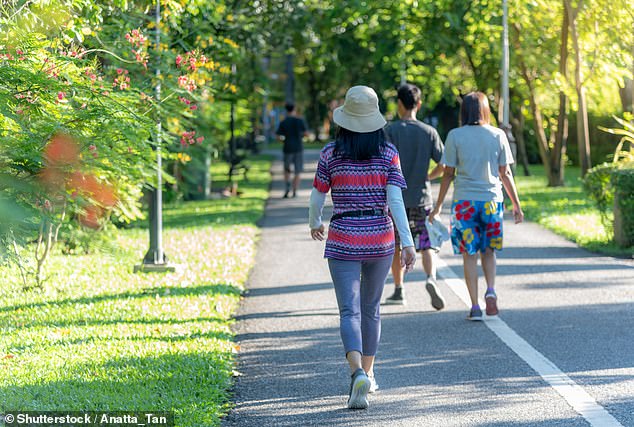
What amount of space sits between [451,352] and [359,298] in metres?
1.60

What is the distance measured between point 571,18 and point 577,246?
9.06 metres

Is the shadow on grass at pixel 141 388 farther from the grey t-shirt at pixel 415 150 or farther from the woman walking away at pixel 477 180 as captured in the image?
the grey t-shirt at pixel 415 150

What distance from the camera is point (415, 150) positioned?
958cm

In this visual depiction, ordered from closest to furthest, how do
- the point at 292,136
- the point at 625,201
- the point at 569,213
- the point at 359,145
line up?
the point at 359,145, the point at 625,201, the point at 569,213, the point at 292,136

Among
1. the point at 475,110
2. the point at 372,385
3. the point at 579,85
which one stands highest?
the point at 475,110

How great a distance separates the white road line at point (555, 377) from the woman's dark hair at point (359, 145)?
1.84 meters

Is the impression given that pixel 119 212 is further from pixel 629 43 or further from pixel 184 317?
pixel 629 43

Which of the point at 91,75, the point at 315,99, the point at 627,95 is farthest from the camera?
the point at 315,99

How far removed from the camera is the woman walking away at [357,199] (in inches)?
254

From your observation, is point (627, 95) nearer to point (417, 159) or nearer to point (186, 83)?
point (417, 159)

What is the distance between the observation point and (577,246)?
48.0 feet

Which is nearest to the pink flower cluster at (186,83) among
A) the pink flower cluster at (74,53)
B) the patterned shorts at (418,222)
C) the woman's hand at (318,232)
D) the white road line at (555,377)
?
the pink flower cluster at (74,53)

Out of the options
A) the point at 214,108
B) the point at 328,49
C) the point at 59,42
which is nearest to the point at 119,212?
the point at 59,42

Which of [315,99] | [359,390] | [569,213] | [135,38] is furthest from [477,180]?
[315,99]
